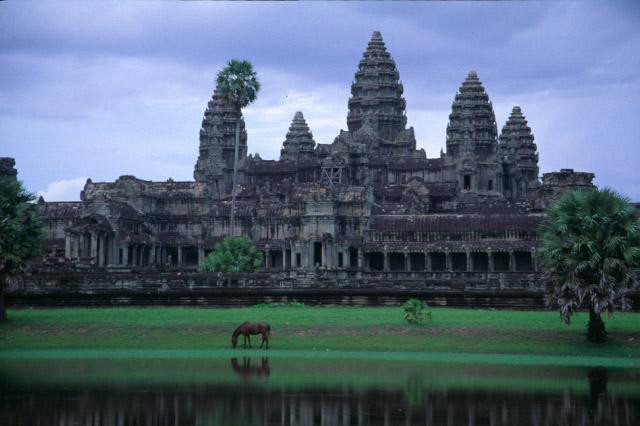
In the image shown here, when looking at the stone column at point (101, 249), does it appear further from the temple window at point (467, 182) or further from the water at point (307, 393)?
the water at point (307, 393)

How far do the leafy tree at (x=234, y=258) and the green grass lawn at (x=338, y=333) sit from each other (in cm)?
3038

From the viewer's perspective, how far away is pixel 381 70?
150500mm

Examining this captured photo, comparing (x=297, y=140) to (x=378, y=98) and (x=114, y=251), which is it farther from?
(x=114, y=251)

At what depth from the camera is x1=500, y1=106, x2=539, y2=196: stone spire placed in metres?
152

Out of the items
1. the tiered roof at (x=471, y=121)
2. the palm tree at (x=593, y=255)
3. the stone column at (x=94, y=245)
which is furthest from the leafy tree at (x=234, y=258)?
the tiered roof at (x=471, y=121)

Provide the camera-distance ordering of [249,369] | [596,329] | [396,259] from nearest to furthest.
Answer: [249,369] → [596,329] → [396,259]

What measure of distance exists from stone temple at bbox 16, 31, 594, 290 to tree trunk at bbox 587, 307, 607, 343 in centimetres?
1776

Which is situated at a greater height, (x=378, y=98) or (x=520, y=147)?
(x=378, y=98)

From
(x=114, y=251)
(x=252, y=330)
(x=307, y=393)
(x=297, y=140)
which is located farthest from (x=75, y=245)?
(x=307, y=393)

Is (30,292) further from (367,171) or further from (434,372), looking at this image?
(367,171)

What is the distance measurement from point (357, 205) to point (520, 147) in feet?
172

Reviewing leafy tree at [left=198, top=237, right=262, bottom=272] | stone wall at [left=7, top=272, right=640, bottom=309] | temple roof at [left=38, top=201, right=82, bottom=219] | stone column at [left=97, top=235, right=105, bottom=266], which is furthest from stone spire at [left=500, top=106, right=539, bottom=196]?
stone wall at [left=7, top=272, right=640, bottom=309]

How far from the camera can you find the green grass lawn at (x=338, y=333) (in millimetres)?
48219

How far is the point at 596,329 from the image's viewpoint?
4866 centimetres
